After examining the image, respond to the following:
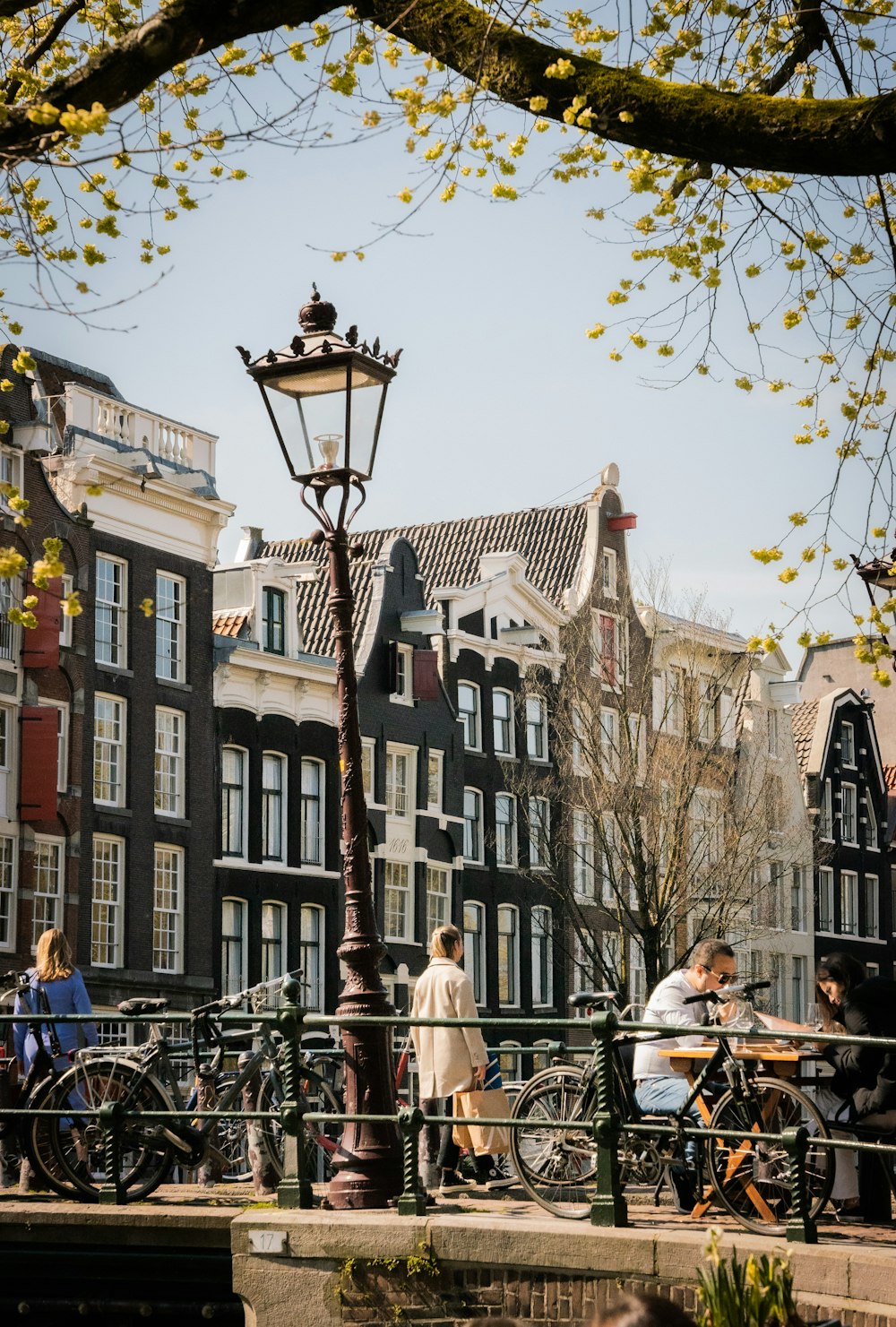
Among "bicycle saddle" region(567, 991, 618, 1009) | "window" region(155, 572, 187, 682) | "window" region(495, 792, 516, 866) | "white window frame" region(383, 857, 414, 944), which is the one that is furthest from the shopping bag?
"window" region(495, 792, 516, 866)

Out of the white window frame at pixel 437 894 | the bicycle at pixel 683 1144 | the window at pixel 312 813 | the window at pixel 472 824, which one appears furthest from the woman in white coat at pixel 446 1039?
the window at pixel 472 824

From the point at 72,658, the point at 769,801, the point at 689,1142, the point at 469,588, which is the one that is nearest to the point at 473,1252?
the point at 689,1142

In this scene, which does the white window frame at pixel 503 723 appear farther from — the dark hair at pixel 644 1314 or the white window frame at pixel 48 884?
the dark hair at pixel 644 1314

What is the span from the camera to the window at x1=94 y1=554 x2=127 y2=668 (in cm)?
3509

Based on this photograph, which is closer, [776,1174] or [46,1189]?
[776,1174]

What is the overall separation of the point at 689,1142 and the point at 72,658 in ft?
80.4

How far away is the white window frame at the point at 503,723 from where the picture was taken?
46000 millimetres

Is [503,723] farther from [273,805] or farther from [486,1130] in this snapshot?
[486,1130]

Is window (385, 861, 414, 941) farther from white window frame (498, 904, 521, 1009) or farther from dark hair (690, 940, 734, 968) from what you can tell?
dark hair (690, 940, 734, 968)

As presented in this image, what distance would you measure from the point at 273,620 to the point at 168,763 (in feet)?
15.4

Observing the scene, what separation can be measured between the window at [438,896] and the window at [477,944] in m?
0.78

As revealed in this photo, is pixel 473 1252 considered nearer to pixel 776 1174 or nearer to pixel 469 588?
pixel 776 1174

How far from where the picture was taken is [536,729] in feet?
154

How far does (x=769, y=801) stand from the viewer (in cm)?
4200
